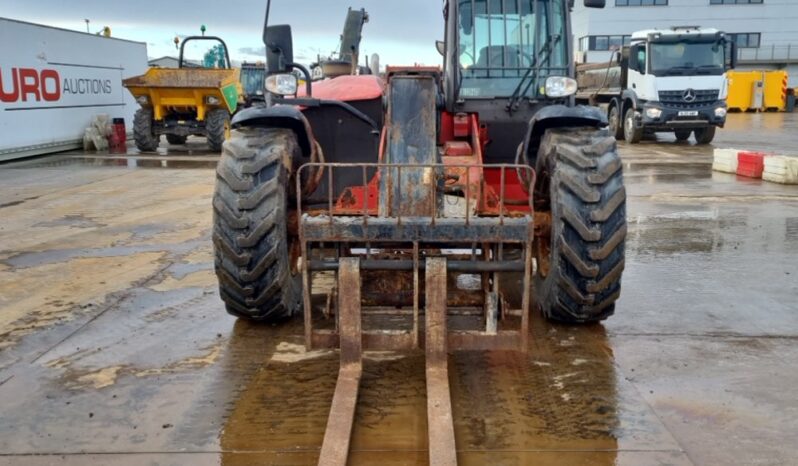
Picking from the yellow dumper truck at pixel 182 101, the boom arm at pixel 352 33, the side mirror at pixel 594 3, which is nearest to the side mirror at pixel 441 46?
the side mirror at pixel 594 3

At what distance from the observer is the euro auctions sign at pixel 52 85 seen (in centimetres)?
1642

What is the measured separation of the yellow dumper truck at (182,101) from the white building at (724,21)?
35.0 m

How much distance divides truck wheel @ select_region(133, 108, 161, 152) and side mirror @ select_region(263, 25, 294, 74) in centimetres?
1373

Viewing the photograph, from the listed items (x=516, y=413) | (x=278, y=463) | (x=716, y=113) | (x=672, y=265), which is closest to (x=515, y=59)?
(x=672, y=265)

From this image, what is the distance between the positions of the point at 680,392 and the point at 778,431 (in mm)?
545

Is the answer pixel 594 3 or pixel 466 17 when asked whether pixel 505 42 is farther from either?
pixel 594 3

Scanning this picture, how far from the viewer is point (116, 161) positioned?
16438 millimetres

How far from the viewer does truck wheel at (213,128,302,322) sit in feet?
14.7

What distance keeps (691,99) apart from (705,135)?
1724mm

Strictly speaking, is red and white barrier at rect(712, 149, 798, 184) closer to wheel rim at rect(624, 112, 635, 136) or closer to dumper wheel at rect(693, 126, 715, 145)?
wheel rim at rect(624, 112, 635, 136)

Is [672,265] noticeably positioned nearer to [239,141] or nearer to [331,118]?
[331,118]

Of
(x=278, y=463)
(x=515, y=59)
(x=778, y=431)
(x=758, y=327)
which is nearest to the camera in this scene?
(x=278, y=463)

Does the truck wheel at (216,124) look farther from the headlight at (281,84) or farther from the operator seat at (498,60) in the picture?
the headlight at (281,84)

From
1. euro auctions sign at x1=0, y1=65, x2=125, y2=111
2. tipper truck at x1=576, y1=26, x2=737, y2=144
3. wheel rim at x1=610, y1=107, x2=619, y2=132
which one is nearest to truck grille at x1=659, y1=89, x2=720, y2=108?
tipper truck at x1=576, y1=26, x2=737, y2=144
